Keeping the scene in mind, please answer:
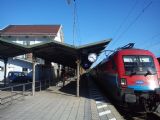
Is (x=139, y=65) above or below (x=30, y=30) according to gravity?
below

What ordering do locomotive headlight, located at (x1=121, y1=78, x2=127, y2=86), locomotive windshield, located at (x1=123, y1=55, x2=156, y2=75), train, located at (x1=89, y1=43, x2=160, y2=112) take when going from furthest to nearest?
locomotive windshield, located at (x1=123, y1=55, x2=156, y2=75) → locomotive headlight, located at (x1=121, y1=78, x2=127, y2=86) → train, located at (x1=89, y1=43, x2=160, y2=112)

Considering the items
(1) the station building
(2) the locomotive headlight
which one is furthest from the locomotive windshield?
(1) the station building

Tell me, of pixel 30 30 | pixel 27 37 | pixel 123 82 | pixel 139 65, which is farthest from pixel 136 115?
pixel 30 30

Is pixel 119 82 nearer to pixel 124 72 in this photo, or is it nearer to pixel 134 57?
pixel 124 72

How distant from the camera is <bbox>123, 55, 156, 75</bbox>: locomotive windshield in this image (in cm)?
1351

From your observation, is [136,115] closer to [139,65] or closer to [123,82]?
[123,82]

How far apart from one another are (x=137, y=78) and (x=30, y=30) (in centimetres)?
4093

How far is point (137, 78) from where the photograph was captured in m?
13.3

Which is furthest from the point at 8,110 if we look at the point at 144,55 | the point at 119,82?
the point at 144,55

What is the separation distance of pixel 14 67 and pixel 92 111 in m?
32.5

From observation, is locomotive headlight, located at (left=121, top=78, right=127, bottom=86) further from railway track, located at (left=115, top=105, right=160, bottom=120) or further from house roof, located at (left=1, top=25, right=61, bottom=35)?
house roof, located at (left=1, top=25, right=61, bottom=35)

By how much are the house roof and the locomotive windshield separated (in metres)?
35.5

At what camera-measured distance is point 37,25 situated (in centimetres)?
5731

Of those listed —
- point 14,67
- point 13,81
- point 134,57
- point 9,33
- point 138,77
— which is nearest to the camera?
point 138,77
